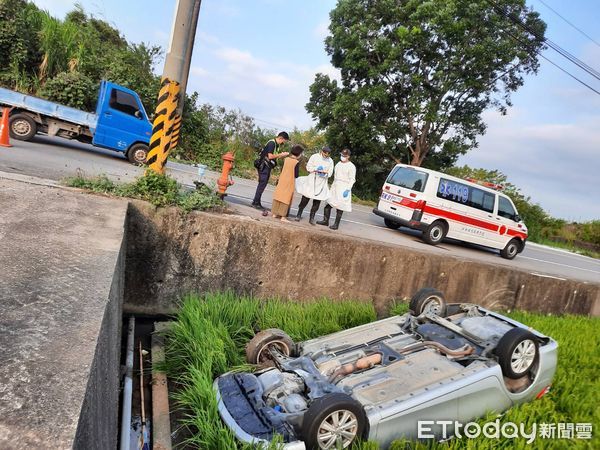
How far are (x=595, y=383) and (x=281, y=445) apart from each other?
4386 millimetres

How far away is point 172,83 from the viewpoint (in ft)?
20.9

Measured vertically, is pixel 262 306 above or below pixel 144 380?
above

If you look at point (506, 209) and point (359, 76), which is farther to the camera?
point (359, 76)

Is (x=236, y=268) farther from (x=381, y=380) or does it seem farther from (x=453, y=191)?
(x=453, y=191)

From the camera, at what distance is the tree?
16.9 meters

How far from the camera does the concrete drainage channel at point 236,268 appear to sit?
19.3 feet

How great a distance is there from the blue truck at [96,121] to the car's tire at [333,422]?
9570 millimetres

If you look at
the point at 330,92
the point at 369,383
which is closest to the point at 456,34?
the point at 330,92

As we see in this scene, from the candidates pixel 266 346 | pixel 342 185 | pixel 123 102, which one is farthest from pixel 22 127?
pixel 266 346

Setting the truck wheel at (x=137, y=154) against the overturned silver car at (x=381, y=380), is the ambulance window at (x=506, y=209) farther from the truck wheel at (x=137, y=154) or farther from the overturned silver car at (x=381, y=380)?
the truck wheel at (x=137, y=154)

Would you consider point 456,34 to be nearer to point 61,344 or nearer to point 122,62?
point 122,62

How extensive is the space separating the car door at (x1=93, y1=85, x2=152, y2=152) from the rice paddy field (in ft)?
21.4

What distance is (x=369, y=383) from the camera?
156 inches

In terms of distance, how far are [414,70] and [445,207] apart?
30.8 feet
